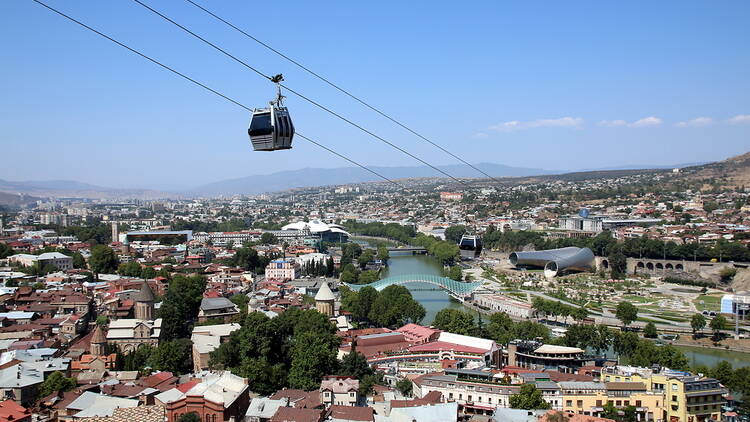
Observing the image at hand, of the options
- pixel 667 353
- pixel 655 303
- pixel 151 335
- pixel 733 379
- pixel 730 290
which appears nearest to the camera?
pixel 733 379

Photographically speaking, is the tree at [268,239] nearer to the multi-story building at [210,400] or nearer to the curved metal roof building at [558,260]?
the curved metal roof building at [558,260]

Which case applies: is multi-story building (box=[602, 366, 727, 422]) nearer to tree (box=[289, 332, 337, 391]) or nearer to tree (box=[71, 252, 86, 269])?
tree (box=[289, 332, 337, 391])

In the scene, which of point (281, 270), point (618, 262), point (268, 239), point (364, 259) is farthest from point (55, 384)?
point (268, 239)

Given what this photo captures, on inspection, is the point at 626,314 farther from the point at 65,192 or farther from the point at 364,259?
the point at 65,192

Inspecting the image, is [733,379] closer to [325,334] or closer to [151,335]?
[325,334]

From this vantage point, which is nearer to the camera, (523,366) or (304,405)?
(304,405)

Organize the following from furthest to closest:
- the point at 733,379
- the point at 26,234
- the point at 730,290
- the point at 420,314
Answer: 1. the point at 26,234
2. the point at 730,290
3. the point at 420,314
4. the point at 733,379

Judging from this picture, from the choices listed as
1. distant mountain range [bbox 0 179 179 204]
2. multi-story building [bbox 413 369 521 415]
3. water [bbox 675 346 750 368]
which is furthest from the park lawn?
distant mountain range [bbox 0 179 179 204]

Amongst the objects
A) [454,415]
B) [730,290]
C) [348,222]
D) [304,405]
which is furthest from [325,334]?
[348,222]
